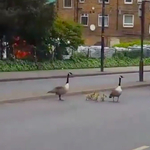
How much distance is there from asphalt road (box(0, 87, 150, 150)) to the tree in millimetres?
26571

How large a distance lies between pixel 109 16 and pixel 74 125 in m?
59.3

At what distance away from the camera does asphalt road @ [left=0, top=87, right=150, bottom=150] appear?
11480mm

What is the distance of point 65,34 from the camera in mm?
48469

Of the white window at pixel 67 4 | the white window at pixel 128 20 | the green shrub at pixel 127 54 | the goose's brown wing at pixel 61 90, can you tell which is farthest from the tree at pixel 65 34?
the goose's brown wing at pixel 61 90

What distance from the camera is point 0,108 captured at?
17297mm

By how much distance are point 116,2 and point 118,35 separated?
3.92 metres

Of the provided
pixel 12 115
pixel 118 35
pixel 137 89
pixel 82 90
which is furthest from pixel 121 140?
pixel 118 35

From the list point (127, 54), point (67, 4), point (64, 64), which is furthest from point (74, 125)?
point (67, 4)

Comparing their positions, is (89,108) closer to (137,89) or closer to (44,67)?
(137,89)

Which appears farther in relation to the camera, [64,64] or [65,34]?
[65,34]

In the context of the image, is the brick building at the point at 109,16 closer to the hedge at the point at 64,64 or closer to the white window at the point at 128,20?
the white window at the point at 128,20

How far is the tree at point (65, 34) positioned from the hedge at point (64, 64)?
1.44 m

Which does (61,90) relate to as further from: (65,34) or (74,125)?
(65,34)

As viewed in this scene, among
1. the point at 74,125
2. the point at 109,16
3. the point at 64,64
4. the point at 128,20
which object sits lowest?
the point at 64,64
